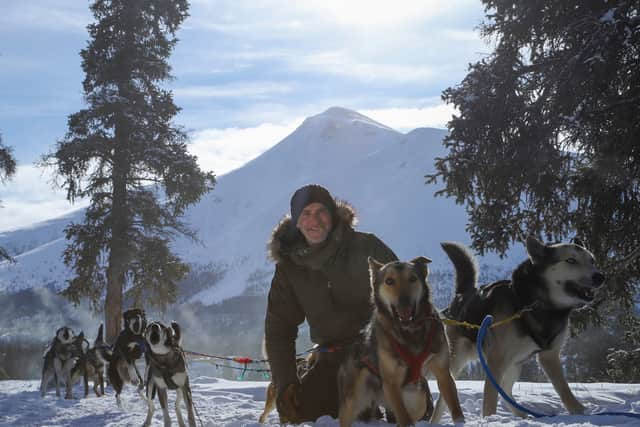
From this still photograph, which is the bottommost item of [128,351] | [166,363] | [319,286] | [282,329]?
[128,351]

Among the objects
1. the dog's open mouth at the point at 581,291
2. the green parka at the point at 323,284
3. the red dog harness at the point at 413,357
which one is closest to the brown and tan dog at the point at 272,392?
the green parka at the point at 323,284

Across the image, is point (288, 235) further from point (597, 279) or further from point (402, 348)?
point (597, 279)

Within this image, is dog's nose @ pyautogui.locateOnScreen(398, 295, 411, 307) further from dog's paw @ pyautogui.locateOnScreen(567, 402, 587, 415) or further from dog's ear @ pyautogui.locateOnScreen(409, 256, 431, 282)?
dog's paw @ pyautogui.locateOnScreen(567, 402, 587, 415)

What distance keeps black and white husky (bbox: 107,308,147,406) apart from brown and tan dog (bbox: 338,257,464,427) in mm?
5514

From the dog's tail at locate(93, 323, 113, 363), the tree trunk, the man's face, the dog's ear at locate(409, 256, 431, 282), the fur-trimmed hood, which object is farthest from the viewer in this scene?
the tree trunk

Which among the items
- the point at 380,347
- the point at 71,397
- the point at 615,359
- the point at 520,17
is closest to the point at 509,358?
the point at 380,347

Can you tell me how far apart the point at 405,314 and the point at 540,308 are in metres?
1.90

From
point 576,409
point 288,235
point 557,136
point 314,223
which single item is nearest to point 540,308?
point 576,409

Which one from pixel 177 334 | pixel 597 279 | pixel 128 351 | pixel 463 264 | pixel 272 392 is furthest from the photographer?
pixel 128 351

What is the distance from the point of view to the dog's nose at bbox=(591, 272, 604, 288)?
4.93m

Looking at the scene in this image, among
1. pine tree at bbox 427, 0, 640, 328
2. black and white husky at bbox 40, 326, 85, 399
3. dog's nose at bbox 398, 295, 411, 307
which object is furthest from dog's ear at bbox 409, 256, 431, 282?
black and white husky at bbox 40, 326, 85, 399

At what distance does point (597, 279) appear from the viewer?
4953 millimetres

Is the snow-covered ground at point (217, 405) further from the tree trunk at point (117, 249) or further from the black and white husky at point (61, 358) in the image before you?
the tree trunk at point (117, 249)

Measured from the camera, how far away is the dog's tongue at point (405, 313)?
13.4 ft
